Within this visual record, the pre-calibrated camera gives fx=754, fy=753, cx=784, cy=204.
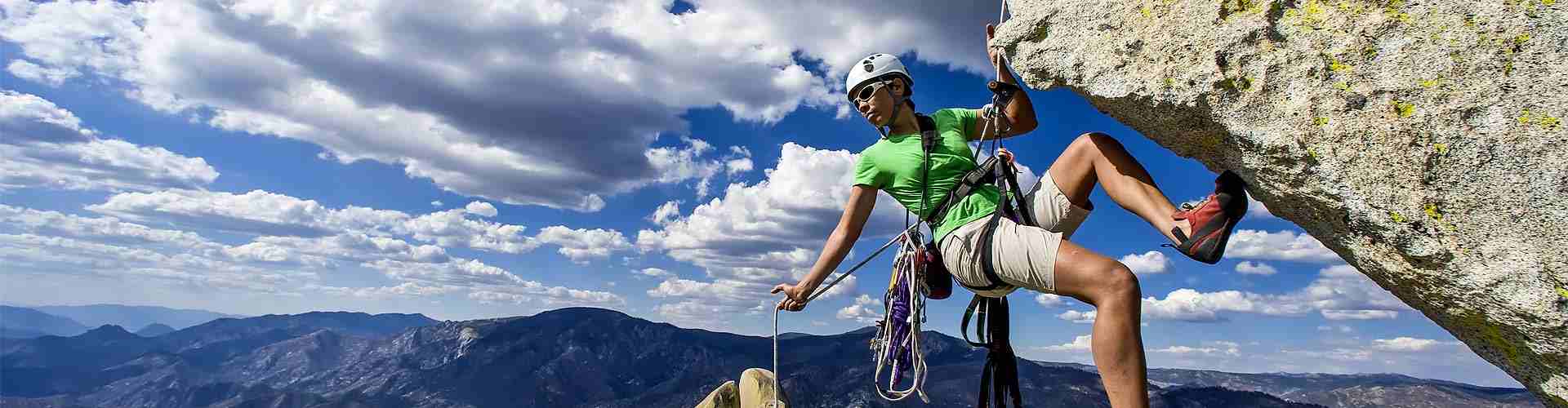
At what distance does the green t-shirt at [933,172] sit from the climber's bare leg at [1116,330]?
0.92 m

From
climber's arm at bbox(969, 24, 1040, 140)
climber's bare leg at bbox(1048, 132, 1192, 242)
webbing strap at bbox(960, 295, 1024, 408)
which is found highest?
climber's arm at bbox(969, 24, 1040, 140)

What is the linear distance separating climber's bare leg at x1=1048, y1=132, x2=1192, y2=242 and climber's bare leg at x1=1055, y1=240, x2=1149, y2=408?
0.43m

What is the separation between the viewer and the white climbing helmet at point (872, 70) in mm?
5441

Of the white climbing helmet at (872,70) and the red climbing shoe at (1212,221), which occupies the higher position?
the white climbing helmet at (872,70)

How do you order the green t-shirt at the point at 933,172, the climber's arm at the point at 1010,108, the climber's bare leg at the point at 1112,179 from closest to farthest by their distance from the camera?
1. the climber's bare leg at the point at 1112,179
2. the green t-shirt at the point at 933,172
3. the climber's arm at the point at 1010,108

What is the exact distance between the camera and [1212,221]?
12.7 ft

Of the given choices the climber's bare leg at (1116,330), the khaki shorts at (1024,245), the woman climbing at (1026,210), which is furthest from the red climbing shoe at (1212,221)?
the khaki shorts at (1024,245)

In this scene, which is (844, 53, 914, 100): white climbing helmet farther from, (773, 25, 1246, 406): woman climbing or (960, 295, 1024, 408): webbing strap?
(960, 295, 1024, 408): webbing strap

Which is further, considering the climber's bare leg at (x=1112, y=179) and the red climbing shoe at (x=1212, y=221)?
the climber's bare leg at (x=1112, y=179)

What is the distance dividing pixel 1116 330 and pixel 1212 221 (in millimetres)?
765

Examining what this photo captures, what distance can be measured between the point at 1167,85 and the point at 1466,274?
1.69m

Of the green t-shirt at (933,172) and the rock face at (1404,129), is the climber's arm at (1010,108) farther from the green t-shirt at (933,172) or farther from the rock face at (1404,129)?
the rock face at (1404,129)

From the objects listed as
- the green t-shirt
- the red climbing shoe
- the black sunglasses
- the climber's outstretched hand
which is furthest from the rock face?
the climber's outstretched hand

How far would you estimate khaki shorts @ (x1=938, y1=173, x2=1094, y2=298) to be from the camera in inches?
167
